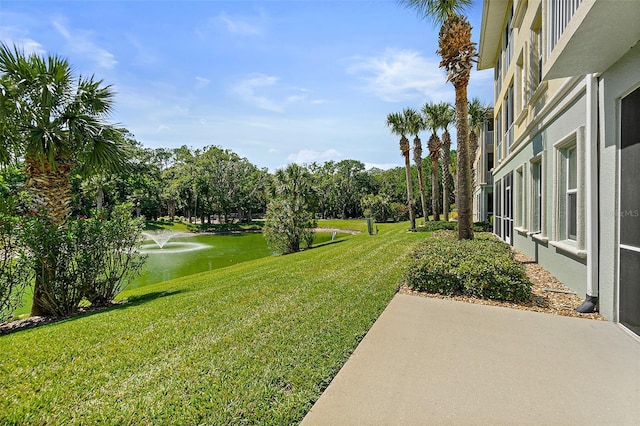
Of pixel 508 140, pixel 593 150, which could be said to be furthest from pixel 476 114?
pixel 593 150

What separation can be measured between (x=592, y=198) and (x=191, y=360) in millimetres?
5533

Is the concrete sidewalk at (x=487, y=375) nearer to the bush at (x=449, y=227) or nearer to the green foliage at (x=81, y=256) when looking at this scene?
the green foliage at (x=81, y=256)

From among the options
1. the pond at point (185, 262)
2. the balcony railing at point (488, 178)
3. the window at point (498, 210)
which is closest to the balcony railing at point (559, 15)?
the window at point (498, 210)

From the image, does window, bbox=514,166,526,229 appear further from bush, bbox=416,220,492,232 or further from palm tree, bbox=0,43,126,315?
palm tree, bbox=0,43,126,315

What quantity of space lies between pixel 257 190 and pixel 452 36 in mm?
41878

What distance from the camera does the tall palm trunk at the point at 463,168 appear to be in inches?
360

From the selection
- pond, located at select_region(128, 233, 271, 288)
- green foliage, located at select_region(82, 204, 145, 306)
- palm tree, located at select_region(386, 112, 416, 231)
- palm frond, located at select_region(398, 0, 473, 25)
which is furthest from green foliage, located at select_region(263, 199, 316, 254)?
palm frond, located at select_region(398, 0, 473, 25)

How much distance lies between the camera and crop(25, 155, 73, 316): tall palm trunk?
6.46m

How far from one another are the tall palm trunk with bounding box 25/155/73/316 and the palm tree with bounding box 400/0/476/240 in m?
9.93

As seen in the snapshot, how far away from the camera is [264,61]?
9047 mm

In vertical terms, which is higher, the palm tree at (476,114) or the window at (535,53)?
the palm tree at (476,114)

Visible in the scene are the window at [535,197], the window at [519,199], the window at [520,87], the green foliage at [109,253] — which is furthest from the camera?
the window at [519,199]

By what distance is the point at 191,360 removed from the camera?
129 inches

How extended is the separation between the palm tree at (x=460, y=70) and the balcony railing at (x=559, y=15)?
4.48 meters
